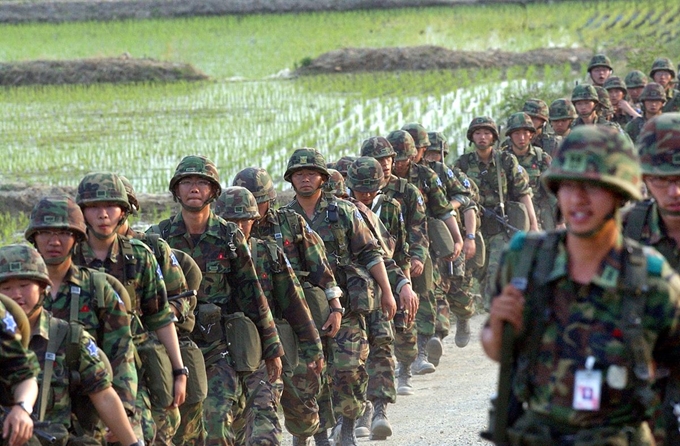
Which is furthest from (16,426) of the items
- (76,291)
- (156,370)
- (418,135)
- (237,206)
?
(418,135)

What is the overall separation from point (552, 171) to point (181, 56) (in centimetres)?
3397

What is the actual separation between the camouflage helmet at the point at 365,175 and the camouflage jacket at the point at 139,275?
3618 millimetres

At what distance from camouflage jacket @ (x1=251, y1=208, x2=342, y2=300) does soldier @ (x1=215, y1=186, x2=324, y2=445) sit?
194 millimetres

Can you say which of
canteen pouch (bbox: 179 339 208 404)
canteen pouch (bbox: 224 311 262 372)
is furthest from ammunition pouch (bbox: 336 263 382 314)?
canteen pouch (bbox: 179 339 208 404)

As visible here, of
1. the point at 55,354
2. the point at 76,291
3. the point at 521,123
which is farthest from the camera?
the point at 521,123

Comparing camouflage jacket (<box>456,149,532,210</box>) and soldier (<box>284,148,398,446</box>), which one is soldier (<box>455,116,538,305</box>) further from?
soldier (<box>284,148,398,446</box>)

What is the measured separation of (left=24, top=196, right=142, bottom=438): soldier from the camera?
689cm

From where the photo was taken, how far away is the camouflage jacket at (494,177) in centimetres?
1450

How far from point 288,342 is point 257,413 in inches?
21.1

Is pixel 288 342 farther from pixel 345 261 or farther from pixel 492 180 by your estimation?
pixel 492 180

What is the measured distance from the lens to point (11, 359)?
5641 mm

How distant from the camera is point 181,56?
125 ft

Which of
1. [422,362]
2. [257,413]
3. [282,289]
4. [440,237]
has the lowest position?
[422,362]

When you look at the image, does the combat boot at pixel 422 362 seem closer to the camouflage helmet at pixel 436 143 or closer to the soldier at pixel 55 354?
the camouflage helmet at pixel 436 143
